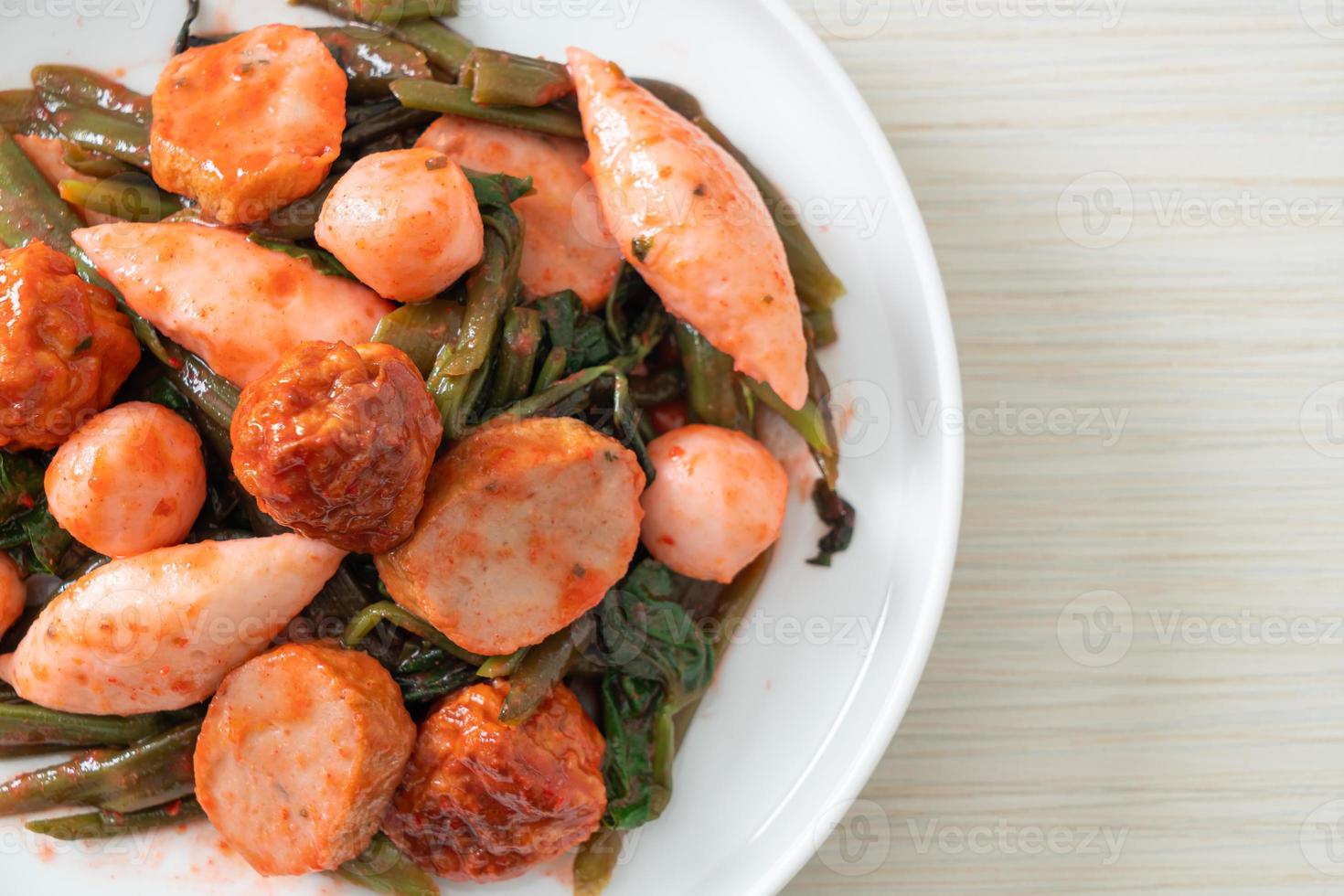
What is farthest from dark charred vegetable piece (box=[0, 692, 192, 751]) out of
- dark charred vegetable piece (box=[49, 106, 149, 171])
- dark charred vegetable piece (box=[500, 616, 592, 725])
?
dark charred vegetable piece (box=[49, 106, 149, 171])

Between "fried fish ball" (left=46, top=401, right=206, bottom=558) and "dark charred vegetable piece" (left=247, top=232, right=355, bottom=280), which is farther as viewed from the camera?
"dark charred vegetable piece" (left=247, top=232, right=355, bottom=280)

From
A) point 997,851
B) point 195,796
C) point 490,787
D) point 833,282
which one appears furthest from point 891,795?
point 195,796

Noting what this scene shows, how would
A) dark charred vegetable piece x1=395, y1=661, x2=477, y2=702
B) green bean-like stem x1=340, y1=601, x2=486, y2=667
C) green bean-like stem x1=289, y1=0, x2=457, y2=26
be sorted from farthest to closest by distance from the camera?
green bean-like stem x1=289, y1=0, x2=457, y2=26 → dark charred vegetable piece x1=395, y1=661, x2=477, y2=702 → green bean-like stem x1=340, y1=601, x2=486, y2=667

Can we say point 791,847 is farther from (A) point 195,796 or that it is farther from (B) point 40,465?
(B) point 40,465
